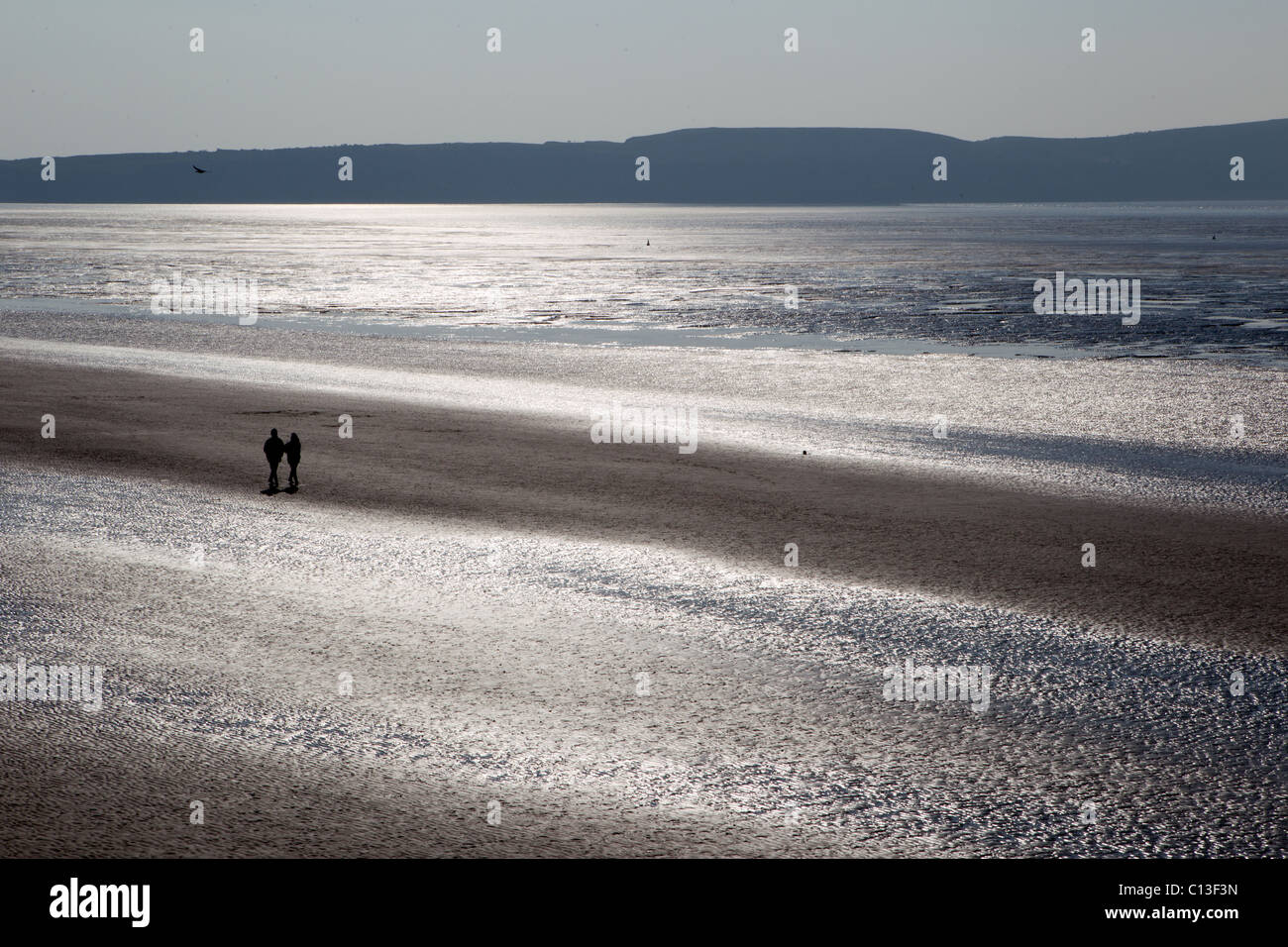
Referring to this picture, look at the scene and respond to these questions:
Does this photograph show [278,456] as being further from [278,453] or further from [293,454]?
[293,454]

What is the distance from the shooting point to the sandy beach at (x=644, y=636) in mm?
6055

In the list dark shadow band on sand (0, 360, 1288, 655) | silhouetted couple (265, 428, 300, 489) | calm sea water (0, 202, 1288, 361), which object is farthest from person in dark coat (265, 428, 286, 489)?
calm sea water (0, 202, 1288, 361)

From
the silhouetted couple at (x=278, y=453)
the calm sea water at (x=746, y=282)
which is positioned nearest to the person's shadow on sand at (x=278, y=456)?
the silhouetted couple at (x=278, y=453)

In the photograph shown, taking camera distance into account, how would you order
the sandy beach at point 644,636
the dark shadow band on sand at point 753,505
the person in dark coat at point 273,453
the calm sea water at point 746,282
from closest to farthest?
1. the sandy beach at point 644,636
2. the dark shadow band on sand at point 753,505
3. the person in dark coat at point 273,453
4. the calm sea water at point 746,282

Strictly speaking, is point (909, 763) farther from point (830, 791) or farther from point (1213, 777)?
point (1213, 777)

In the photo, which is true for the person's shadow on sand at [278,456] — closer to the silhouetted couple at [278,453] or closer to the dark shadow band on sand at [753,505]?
the silhouetted couple at [278,453]

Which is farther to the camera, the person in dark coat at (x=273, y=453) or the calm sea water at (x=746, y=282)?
the calm sea water at (x=746, y=282)

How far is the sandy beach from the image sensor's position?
6.05 m

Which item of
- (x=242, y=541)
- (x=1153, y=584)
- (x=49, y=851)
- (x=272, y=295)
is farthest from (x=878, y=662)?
(x=272, y=295)

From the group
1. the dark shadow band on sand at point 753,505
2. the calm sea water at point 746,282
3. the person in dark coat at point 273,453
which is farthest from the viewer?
the calm sea water at point 746,282

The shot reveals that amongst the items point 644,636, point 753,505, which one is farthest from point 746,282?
point 644,636

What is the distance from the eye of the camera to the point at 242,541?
37.5 feet

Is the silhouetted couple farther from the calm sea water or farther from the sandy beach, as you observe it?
the calm sea water
